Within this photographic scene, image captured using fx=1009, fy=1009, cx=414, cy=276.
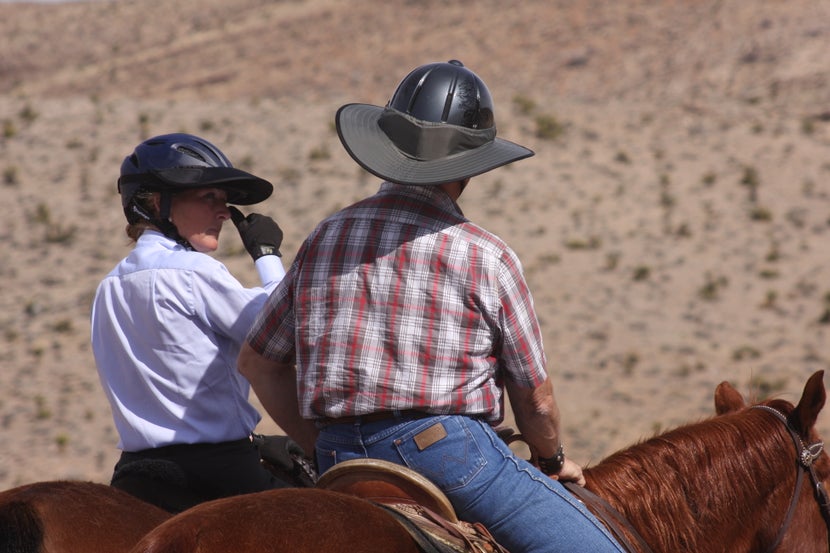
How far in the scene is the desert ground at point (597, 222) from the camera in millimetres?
14797

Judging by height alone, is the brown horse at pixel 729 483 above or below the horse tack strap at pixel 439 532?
below

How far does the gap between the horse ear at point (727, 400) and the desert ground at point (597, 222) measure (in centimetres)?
893

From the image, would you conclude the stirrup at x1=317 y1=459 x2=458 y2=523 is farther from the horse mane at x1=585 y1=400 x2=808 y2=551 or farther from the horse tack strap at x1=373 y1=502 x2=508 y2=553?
the horse mane at x1=585 y1=400 x2=808 y2=551

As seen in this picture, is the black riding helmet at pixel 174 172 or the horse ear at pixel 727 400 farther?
the horse ear at pixel 727 400

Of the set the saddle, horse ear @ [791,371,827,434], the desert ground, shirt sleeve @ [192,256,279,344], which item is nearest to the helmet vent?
shirt sleeve @ [192,256,279,344]

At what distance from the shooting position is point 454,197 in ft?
11.2

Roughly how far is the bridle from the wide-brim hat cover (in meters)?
1.62

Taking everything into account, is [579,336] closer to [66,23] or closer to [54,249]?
[54,249]

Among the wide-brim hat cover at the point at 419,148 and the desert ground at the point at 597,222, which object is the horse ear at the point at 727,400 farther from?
the desert ground at the point at 597,222

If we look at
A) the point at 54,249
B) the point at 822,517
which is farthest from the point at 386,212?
the point at 54,249

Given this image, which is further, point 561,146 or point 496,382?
point 561,146

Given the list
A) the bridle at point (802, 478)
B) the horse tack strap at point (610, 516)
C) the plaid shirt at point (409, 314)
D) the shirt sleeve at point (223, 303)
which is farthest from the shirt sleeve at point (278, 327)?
the bridle at point (802, 478)

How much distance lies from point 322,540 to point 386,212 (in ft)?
3.55

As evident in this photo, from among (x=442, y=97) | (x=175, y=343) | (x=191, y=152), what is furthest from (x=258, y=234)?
(x=442, y=97)
